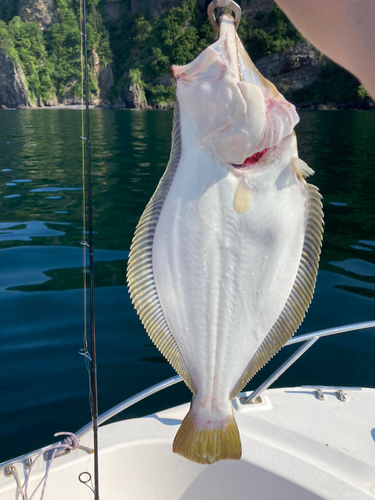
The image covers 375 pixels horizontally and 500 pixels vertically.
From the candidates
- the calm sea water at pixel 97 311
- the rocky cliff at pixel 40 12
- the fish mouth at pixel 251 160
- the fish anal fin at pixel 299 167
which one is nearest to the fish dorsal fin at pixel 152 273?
the fish mouth at pixel 251 160

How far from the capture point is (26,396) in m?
3.68

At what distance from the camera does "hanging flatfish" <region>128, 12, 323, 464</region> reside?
58.6 inches

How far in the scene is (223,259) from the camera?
155 cm

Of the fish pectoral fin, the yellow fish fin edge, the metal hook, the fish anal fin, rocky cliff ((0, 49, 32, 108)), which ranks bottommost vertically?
the yellow fish fin edge

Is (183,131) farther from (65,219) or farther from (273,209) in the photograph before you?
(65,219)

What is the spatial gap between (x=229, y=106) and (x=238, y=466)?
6.17 ft

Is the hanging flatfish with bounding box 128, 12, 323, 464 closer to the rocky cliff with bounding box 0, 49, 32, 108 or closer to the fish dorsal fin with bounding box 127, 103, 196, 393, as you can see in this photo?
the fish dorsal fin with bounding box 127, 103, 196, 393

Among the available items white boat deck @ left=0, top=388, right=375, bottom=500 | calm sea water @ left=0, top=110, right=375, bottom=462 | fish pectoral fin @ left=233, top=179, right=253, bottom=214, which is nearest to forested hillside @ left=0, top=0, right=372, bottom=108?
calm sea water @ left=0, top=110, right=375, bottom=462

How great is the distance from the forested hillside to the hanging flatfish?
2520 inches

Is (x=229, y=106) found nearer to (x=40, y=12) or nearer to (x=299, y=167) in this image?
(x=299, y=167)

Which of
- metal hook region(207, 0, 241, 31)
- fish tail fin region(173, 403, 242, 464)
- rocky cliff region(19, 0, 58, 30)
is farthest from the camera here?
rocky cliff region(19, 0, 58, 30)

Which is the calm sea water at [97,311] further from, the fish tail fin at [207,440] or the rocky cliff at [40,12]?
the rocky cliff at [40,12]

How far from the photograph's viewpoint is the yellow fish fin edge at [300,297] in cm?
157

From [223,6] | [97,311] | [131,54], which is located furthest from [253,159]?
[131,54]
